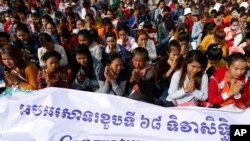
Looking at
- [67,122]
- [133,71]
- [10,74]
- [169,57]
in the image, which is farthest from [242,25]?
[67,122]

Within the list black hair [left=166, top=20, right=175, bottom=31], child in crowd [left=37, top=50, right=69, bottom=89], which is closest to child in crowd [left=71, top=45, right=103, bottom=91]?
child in crowd [left=37, top=50, right=69, bottom=89]

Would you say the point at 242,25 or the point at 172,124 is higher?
the point at 172,124

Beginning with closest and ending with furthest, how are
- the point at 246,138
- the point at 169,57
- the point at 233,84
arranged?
the point at 246,138 → the point at 233,84 → the point at 169,57

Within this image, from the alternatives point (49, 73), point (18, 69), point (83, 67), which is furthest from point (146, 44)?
point (18, 69)

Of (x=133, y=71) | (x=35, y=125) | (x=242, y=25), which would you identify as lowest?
(x=242, y=25)

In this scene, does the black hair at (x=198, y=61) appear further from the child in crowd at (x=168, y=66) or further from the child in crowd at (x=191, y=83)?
the child in crowd at (x=168, y=66)

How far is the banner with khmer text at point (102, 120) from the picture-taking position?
3.21 meters

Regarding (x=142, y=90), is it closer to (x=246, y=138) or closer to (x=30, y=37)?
(x=246, y=138)

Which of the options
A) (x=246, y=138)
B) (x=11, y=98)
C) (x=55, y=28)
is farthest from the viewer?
(x=55, y=28)

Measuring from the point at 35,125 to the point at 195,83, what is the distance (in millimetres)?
2077

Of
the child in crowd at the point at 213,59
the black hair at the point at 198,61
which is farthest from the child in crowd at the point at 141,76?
the child in crowd at the point at 213,59

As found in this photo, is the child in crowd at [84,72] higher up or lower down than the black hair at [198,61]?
lower down

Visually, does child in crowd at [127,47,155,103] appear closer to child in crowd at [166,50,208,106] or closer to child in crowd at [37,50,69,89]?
child in crowd at [166,50,208,106]

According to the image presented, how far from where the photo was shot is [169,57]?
18.9ft
